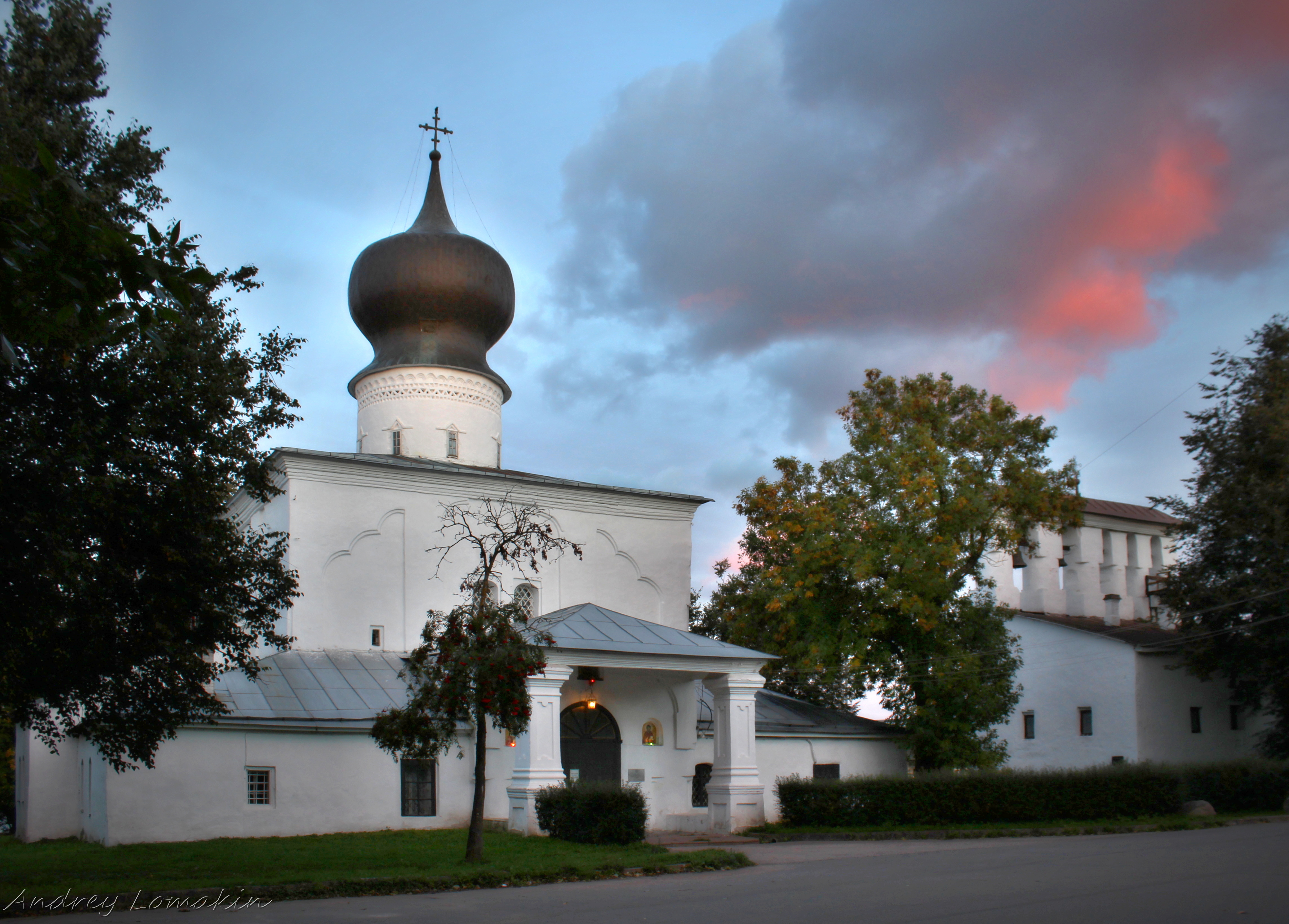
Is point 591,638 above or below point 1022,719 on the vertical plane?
above

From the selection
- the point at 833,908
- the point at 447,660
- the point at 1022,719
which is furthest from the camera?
the point at 1022,719

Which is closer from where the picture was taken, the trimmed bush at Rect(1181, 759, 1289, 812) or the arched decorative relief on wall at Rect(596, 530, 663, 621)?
the trimmed bush at Rect(1181, 759, 1289, 812)

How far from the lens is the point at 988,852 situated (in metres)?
15.6

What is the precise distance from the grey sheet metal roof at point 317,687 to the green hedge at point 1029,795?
28.6 feet

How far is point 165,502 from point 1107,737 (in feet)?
85.6

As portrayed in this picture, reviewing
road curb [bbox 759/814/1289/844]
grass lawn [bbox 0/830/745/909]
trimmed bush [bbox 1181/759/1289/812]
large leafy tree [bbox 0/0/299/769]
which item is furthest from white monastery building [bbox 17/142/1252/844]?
trimmed bush [bbox 1181/759/1289/812]

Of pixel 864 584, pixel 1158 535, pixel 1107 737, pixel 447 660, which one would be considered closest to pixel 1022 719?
pixel 1107 737

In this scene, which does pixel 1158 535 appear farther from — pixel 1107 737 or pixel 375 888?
pixel 375 888

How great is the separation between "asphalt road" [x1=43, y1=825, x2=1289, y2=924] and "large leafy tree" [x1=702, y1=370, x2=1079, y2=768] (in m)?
10.4

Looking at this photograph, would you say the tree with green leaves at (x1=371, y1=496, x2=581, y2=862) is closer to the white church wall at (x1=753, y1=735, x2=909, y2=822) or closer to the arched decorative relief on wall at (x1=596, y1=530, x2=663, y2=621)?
the white church wall at (x1=753, y1=735, x2=909, y2=822)

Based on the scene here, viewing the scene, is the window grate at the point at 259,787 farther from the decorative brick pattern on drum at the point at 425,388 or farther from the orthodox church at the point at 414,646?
the decorative brick pattern on drum at the point at 425,388

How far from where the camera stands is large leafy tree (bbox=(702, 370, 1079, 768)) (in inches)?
1010

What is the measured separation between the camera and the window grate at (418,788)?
22516mm

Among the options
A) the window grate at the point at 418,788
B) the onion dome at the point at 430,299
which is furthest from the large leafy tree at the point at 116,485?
the onion dome at the point at 430,299
